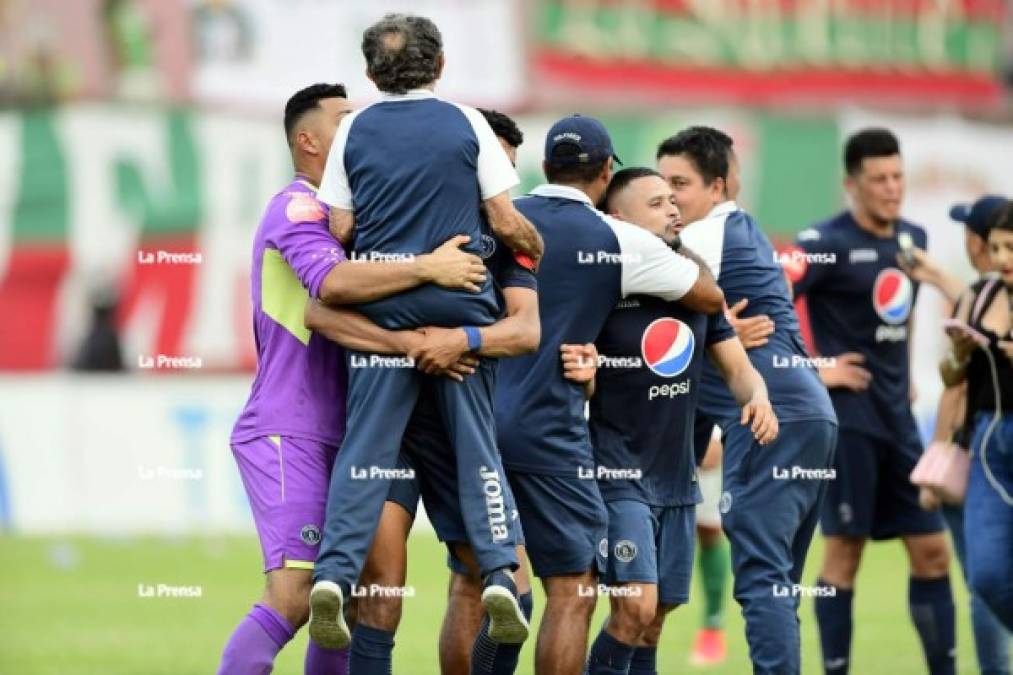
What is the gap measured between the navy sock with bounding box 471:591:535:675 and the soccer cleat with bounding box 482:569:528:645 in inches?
28.5

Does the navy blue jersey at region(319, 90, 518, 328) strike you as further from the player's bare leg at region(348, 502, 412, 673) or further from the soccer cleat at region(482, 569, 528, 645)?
the soccer cleat at region(482, 569, 528, 645)

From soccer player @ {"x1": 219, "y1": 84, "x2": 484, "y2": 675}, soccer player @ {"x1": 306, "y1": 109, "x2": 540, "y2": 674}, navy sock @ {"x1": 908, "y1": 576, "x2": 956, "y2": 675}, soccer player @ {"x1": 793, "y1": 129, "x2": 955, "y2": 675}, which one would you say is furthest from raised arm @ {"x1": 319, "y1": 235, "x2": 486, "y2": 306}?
navy sock @ {"x1": 908, "y1": 576, "x2": 956, "y2": 675}

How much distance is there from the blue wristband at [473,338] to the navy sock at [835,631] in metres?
3.53

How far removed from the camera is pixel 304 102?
8.54 meters

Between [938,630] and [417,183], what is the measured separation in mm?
4350

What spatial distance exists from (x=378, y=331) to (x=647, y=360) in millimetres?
1471

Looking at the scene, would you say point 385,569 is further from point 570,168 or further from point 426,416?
point 570,168

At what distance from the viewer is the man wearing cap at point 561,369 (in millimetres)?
8352

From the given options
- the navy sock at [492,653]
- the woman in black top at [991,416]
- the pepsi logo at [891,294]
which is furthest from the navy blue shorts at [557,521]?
the pepsi logo at [891,294]

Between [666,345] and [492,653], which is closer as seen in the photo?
[492,653]

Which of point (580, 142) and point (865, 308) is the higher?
point (580, 142)

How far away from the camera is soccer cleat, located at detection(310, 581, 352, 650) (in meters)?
7.52

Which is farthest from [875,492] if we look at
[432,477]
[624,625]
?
[432,477]

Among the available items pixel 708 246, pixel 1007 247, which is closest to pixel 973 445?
pixel 1007 247
